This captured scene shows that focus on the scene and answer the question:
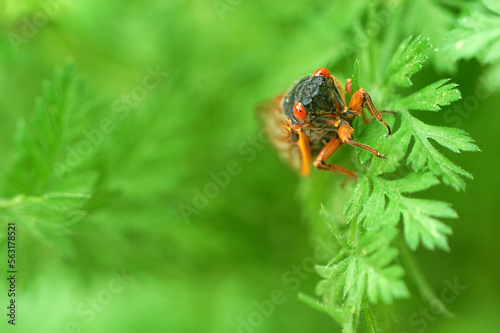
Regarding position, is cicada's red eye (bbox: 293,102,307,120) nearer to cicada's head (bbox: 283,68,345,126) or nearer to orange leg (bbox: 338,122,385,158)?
cicada's head (bbox: 283,68,345,126)

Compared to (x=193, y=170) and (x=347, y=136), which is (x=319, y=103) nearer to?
(x=347, y=136)

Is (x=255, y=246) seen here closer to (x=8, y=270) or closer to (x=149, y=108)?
(x=149, y=108)

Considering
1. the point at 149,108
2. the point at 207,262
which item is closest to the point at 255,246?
the point at 207,262

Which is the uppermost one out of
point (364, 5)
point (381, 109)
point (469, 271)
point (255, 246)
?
point (364, 5)

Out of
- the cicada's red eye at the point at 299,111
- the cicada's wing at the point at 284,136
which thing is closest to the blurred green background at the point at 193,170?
the cicada's wing at the point at 284,136

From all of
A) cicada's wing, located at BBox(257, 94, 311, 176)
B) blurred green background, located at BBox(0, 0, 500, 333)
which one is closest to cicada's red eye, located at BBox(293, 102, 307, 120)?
cicada's wing, located at BBox(257, 94, 311, 176)

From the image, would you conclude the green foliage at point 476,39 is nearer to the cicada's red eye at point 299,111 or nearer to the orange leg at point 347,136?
the orange leg at point 347,136
